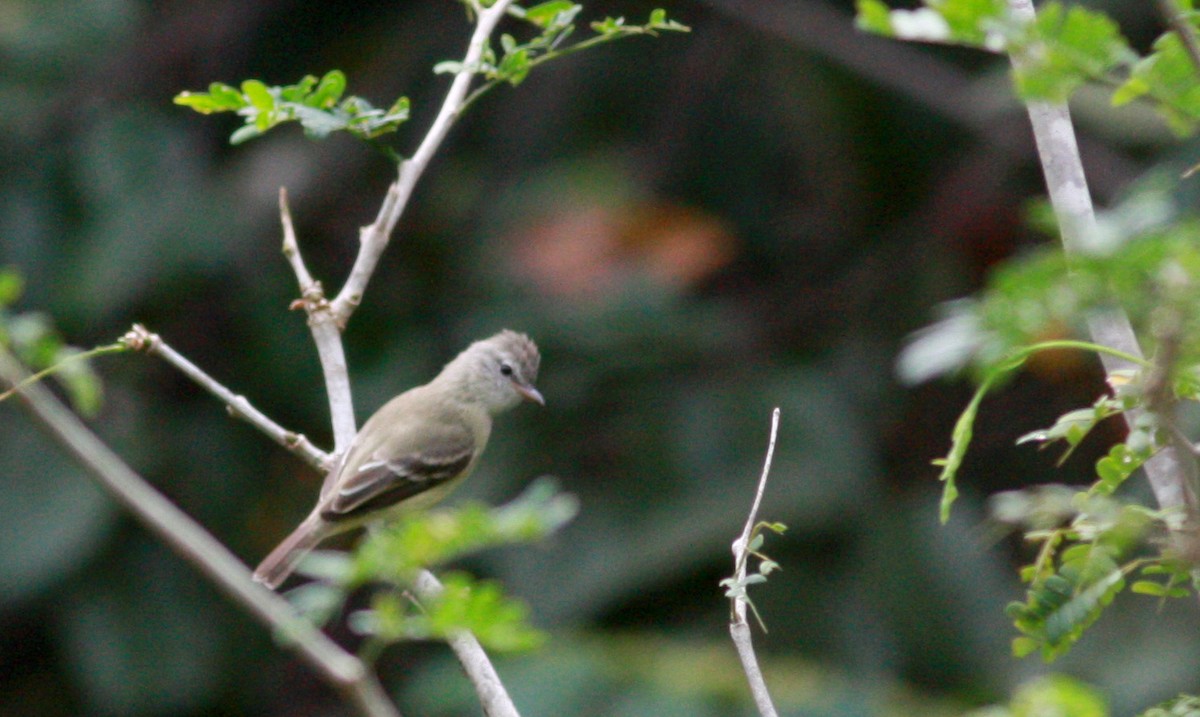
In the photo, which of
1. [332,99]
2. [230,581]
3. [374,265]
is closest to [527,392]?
[374,265]

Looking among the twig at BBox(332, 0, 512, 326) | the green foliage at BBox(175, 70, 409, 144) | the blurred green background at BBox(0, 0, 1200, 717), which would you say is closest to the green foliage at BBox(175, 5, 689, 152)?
the green foliage at BBox(175, 70, 409, 144)

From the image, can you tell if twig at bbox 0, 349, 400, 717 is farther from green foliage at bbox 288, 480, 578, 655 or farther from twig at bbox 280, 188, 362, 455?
twig at bbox 280, 188, 362, 455

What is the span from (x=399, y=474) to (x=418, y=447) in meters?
0.21

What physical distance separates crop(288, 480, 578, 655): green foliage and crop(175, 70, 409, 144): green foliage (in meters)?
1.25

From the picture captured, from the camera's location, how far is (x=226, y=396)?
2803 millimetres

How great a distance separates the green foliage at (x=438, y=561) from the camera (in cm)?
112

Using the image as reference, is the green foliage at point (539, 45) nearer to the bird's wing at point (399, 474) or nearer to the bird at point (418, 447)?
the bird at point (418, 447)

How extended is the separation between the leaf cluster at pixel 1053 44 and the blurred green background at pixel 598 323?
13.3ft

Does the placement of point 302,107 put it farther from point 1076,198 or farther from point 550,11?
point 1076,198

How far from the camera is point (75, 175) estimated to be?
660 centimetres

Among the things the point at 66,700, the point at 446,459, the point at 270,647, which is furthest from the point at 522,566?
the point at 66,700

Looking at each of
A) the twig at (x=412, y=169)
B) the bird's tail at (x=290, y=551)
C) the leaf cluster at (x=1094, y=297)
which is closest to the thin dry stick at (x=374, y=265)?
the twig at (x=412, y=169)

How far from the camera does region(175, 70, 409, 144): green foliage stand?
2.28 meters

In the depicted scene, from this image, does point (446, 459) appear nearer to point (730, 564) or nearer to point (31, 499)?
point (730, 564)
